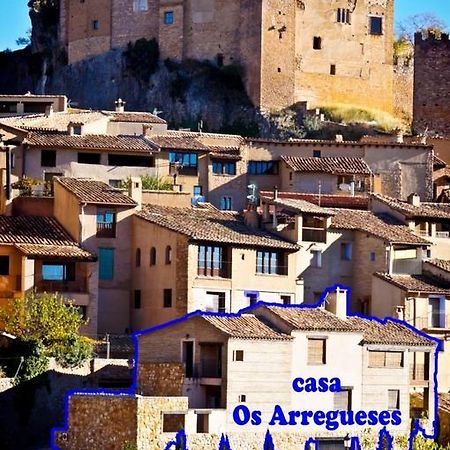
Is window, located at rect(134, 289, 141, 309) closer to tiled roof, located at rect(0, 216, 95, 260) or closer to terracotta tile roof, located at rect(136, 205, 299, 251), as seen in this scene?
tiled roof, located at rect(0, 216, 95, 260)

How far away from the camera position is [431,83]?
85875 mm

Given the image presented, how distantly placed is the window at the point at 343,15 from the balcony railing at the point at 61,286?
33688 millimetres

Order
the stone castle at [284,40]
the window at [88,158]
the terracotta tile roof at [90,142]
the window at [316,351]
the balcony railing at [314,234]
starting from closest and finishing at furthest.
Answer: the window at [316,351]
the balcony railing at [314,234]
the terracotta tile roof at [90,142]
the window at [88,158]
the stone castle at [284,40]

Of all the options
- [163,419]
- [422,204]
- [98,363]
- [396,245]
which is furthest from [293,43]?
[163,419]

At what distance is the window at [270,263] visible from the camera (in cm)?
5828

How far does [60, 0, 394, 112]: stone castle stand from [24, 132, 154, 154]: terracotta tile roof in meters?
17.3

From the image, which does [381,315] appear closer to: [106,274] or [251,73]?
[106,274]

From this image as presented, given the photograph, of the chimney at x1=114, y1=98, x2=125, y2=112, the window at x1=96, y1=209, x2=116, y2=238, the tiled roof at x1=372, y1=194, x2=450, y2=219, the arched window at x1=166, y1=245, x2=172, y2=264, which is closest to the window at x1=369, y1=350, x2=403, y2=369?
the arched window at x1=166, y1=245, x2=172, y2=264

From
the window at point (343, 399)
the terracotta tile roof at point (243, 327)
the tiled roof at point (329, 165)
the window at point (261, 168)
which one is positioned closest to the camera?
the terracotta tile roof at point (243, 327)

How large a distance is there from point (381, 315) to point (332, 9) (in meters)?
32.0

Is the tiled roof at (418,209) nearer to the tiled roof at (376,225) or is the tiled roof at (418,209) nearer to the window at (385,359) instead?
the tiled roof at (376,225)

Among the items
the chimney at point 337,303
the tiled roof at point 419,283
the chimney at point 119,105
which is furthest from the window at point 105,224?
the chimney at point 119,105

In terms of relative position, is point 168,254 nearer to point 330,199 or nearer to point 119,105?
point 330,199

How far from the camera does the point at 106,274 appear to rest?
2313 inches
